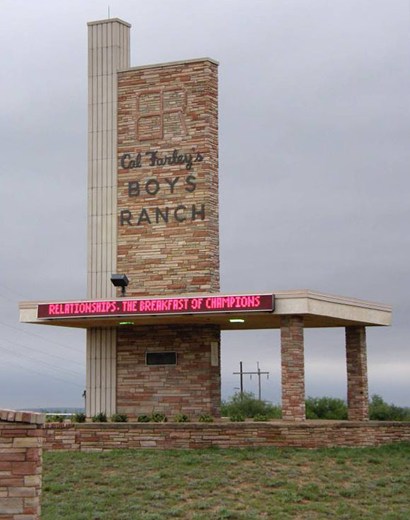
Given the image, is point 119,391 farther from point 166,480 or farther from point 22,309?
point 166,480

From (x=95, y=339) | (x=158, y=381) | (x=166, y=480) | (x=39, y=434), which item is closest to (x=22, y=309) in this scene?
(x=95, y=339)

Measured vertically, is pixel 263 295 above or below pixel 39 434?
above

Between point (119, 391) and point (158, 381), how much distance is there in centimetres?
142

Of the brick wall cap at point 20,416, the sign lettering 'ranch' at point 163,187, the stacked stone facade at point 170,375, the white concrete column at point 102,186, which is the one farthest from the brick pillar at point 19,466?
the sign lettering 'ranch' at point 163,187

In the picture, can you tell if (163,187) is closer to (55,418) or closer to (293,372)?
(293,372)

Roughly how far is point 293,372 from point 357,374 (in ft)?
14.8

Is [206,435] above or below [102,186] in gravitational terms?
below

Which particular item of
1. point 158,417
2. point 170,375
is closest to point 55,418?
point 158,417

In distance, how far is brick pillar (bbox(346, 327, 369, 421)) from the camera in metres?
33.2

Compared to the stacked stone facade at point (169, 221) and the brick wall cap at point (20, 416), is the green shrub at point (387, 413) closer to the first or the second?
the stacked stone facade at point (169, 221)

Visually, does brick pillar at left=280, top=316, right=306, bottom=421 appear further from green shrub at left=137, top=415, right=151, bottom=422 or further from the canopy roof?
green shrub at left=137, top=415, right=151, bottom=422

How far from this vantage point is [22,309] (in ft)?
107

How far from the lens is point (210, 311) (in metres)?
29.2

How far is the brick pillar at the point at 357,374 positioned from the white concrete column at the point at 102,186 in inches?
300
